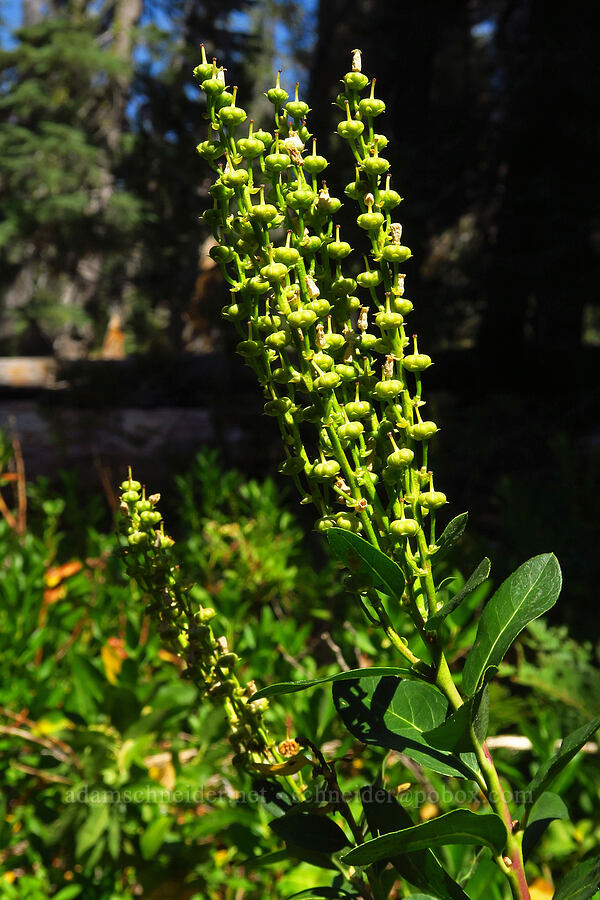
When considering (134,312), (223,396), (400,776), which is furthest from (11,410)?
(134,312)

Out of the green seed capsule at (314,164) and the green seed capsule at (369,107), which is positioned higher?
the green seed capsule at (369,107)

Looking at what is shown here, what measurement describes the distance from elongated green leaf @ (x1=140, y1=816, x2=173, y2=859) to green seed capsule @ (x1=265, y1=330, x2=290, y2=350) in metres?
1.38

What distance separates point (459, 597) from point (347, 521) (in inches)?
5.1

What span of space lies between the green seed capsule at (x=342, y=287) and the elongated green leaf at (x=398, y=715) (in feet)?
1.43

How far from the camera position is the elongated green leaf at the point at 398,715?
0.77 meters

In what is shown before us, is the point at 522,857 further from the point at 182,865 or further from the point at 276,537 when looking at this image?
the point at 276,537

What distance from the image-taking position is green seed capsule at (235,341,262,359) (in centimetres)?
71

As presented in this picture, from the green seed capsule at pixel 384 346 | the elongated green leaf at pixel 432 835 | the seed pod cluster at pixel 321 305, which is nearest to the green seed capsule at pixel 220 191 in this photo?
the seed pod cluster at pixel 321 305

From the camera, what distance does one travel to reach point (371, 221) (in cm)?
70

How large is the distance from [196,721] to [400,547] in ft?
Result: 4.82

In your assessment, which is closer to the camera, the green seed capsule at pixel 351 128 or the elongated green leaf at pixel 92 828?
the green seed capsule at pixel 351 128

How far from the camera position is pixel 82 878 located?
1.71 meters

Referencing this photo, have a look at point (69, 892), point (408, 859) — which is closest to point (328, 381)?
point (408, 859)

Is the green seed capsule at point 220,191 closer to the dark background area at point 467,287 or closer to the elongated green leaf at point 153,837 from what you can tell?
the elongated green leaf at point 153,837
